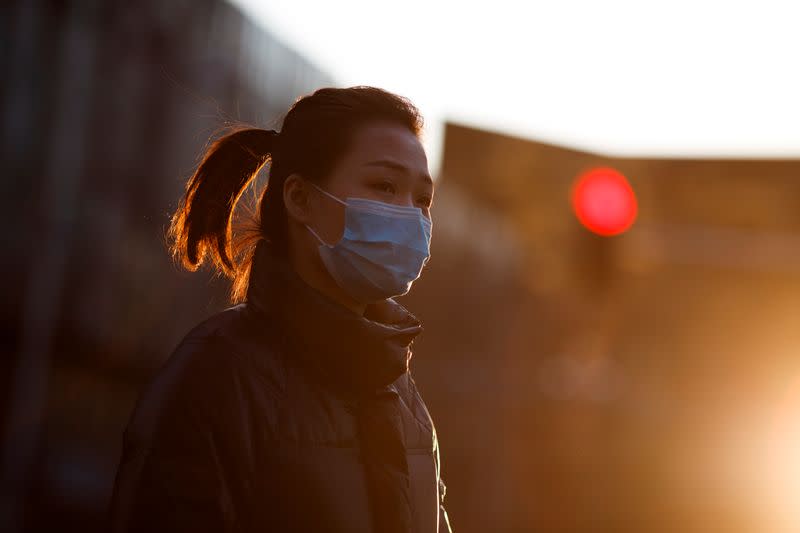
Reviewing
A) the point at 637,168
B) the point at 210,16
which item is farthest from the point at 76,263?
the point at 637,168

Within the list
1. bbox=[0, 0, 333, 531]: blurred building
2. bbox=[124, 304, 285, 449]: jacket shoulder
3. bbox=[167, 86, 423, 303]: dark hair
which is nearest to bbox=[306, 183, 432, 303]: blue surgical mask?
bbox=[167, 86, 423, 303]: dark hair

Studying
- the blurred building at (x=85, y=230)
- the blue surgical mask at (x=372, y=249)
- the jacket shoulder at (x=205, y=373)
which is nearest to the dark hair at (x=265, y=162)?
the blue surgical mask at (x=372, y=249)

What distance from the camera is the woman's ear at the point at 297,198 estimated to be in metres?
2.46

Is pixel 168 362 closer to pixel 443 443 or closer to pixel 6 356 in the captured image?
pixel 6 356

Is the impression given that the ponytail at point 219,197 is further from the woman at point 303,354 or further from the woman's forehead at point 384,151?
the woman's forehead at point 384,151

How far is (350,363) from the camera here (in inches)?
87.0

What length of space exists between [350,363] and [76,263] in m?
14.6

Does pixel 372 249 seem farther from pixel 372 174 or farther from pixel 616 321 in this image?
pixel 616 321

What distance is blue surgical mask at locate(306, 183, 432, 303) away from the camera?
8.06ft

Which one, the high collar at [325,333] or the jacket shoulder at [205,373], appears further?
the high collar at [325,333]

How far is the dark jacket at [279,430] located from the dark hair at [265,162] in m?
0.22

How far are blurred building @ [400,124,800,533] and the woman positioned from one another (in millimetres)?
21128

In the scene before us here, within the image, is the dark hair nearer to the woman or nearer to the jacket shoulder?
the woman

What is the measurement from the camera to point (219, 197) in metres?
2.60
